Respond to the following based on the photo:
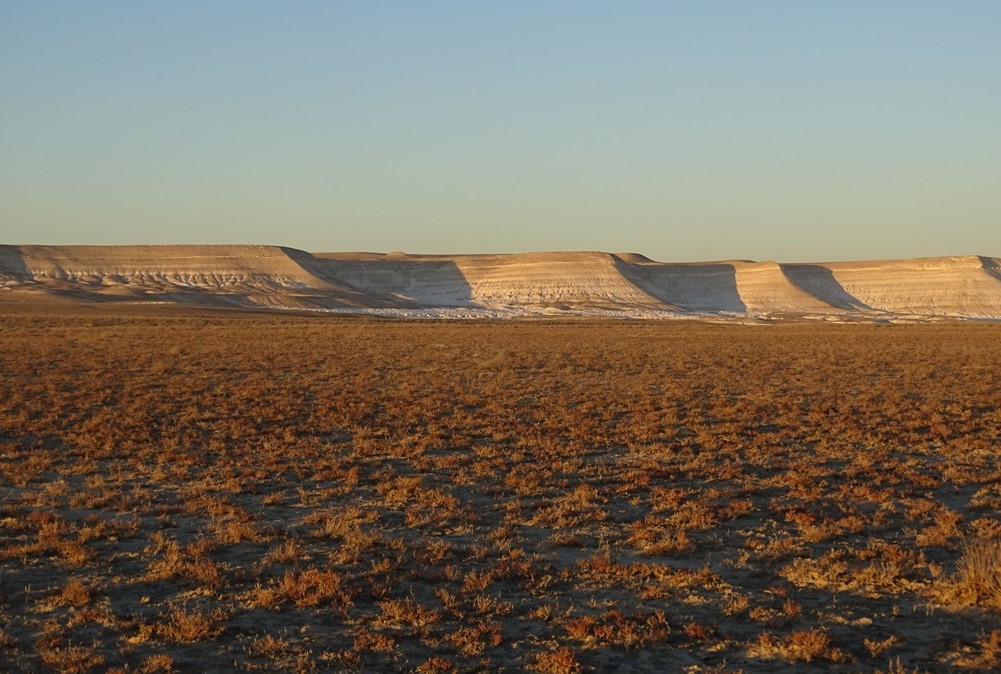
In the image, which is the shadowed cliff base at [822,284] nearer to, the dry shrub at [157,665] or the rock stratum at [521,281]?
the rock stratum at [521,281]

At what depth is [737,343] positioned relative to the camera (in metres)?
48.2

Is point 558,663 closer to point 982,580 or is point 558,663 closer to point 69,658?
point 69,658

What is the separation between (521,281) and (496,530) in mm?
136704

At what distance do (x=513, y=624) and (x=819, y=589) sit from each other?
267 centimetres

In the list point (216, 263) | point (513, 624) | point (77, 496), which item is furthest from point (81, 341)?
point (216, 263)

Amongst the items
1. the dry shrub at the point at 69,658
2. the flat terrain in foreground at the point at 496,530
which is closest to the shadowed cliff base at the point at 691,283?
the flat terrain in foreground at the point at 496,530

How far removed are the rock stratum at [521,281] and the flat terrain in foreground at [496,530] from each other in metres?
101

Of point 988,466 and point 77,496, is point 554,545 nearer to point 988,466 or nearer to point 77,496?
point 77,496

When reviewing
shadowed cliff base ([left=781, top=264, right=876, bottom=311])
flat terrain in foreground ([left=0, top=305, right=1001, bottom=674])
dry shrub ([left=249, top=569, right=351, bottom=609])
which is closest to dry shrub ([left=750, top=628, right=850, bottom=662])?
flat terrain in foreground ([left=0, top=305, right=1001, bottom=674])

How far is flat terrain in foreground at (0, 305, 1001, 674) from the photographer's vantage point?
6945mm

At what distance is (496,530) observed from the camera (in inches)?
402

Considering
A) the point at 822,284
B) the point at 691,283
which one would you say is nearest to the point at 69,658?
the point at 822,284

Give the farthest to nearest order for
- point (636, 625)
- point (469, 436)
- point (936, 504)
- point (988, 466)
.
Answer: point (469, 436), point (988, 466), point (936, 504), point (636, 625)

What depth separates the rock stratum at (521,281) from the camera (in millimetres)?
130375
